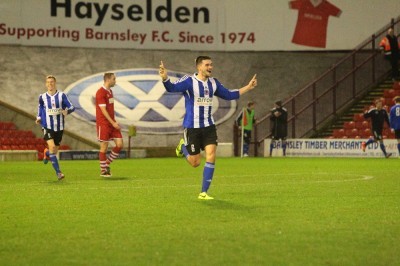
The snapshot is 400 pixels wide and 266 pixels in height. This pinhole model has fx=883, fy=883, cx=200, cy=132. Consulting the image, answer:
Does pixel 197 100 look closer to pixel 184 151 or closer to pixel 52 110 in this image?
pixel 184 151

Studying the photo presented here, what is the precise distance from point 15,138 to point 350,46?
14.7m

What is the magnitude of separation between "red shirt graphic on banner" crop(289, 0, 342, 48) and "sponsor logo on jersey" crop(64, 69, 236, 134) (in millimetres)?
5265

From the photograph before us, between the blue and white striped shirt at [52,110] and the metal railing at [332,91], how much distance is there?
18077 mm

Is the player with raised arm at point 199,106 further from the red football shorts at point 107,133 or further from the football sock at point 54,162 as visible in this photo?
the red football shorts at point 107,133

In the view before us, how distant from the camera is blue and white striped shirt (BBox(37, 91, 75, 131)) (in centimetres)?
1739

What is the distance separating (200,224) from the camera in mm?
9148

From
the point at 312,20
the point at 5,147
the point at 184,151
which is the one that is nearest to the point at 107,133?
the point at 184,151

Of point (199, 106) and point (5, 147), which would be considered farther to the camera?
point (5, 147)

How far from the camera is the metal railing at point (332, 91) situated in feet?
117

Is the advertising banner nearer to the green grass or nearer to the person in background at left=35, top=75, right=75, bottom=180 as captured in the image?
the green grass

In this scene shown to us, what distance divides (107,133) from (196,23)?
18.5m

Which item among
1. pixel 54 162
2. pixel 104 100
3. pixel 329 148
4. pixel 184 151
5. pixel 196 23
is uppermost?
pixel 196 23

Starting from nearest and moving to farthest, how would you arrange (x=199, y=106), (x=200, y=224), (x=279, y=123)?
(x=200, y=224), (x=199, y=106), (x=279, y=123)

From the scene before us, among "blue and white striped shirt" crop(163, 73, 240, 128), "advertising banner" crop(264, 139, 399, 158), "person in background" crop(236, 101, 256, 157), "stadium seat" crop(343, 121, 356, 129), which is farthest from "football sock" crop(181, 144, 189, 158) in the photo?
"stadium seat" crop(343, 121, 356, 129)
